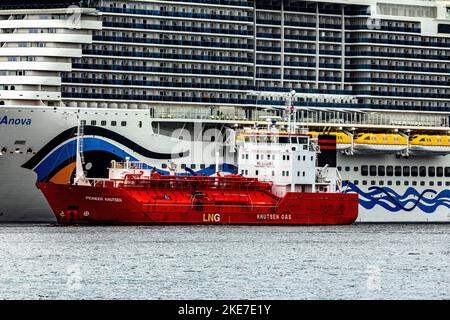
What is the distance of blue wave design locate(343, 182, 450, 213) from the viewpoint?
223 feet

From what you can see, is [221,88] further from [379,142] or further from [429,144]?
[429,144]

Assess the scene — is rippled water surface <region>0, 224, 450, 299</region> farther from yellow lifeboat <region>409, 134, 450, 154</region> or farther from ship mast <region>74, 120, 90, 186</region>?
yellow lifeboat <region>409, 134, 450, 154</region>

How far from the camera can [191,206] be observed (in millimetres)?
62812

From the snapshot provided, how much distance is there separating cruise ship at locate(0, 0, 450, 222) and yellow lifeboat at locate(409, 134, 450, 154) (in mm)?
70

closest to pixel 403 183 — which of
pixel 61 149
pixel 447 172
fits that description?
pixel 447 172

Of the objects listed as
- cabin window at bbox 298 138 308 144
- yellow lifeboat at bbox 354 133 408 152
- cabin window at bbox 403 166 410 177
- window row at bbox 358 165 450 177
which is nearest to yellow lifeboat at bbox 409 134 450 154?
yellow lifeboat at bbox 354 133 408 152

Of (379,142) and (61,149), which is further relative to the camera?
(379,142)

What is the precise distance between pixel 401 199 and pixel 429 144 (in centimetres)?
309

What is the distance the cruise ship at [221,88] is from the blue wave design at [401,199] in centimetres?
7

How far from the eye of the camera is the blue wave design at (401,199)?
67.9 meters
